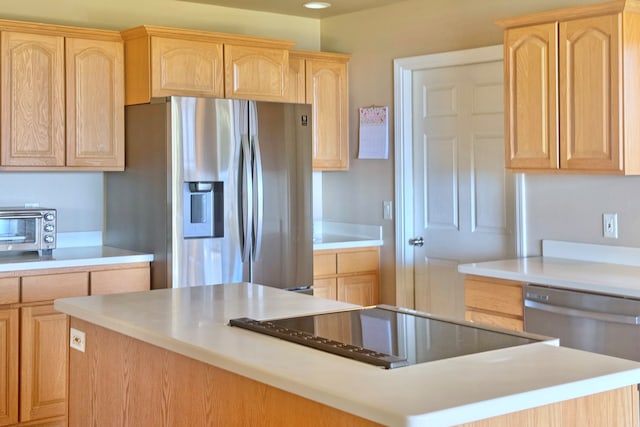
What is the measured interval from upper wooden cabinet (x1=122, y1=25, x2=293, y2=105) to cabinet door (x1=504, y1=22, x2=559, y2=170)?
1.49 meters

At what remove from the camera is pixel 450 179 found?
475cm

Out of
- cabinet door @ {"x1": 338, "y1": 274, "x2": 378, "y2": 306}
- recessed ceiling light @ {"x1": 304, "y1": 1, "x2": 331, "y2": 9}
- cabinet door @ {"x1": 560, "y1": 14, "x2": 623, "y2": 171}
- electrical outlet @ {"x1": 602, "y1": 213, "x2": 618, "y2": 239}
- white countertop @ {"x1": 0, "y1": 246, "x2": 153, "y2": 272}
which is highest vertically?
recessed ceiling light @ {"x1": 304, "y1": 1, "x2": 331, "y2": 9}

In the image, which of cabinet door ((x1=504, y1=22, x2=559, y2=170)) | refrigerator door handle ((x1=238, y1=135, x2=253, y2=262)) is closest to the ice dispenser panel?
refrigerator door handle ((x1=238, y1=135, x2=253, y2=262))

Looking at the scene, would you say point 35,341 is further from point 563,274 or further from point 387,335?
point 563,274

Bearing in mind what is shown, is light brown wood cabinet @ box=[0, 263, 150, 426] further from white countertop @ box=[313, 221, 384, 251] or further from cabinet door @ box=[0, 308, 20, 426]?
white countertop @ box=[313, 221, 384, 251]

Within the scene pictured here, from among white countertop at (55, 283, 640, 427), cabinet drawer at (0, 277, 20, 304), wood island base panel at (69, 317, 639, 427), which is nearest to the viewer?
white countertop at (55, 283, 640, 427)

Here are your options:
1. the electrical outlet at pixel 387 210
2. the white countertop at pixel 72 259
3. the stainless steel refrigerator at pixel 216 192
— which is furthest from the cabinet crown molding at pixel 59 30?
the electrical outlet at pixel 387 210

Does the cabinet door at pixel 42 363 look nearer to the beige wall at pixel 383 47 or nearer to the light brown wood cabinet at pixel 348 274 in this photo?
the light brown wood cabinet at pixel 348 274

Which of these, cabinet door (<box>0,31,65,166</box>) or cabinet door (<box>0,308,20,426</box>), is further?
cabinet door (<box>0,31,65,166</box>)

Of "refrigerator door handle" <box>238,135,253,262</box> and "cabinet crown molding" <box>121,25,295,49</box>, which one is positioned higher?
"cabinet crown molding" <box>121,25,295,49</box>

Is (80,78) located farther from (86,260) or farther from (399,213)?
(399,213)

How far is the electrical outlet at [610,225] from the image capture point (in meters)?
3.83

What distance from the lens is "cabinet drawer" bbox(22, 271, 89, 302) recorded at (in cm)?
387

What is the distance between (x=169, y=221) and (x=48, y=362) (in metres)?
0.92
